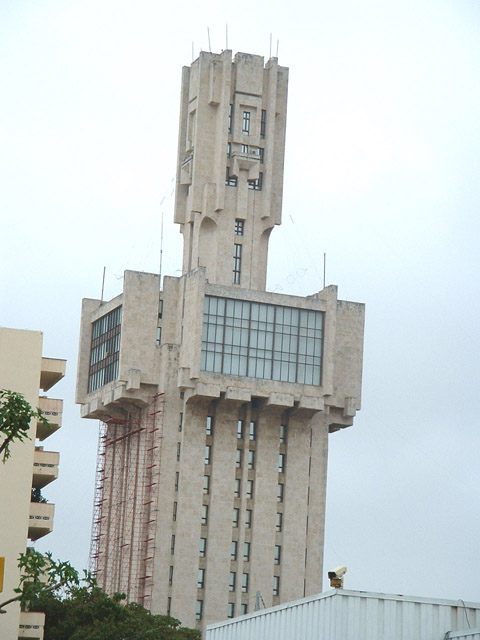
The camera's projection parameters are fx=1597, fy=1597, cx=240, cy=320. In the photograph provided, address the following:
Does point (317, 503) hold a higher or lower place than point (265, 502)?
higher

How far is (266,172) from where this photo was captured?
117 metres

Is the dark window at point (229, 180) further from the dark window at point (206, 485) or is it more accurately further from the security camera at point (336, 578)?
the security camera at point (336, 578)

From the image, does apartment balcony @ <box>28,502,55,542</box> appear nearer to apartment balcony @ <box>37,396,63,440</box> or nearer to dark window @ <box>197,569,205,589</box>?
apartment balcony @ <box>37,396,63,440</box>

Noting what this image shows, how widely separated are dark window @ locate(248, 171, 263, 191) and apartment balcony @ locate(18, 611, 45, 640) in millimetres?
46614

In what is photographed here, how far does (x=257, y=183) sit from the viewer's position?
117312mm

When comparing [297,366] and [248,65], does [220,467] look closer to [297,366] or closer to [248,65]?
[297,366]

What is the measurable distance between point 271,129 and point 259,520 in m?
29.0

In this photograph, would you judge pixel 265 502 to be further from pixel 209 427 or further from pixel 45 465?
pixel 45 465

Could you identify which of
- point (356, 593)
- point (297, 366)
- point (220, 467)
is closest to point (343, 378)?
point (297, 366)

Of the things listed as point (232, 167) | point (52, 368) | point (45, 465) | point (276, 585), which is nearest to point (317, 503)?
point (276, 585)

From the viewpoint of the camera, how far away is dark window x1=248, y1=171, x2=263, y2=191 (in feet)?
384

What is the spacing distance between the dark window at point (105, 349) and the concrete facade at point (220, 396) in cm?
16

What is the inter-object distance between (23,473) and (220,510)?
31.0 meters

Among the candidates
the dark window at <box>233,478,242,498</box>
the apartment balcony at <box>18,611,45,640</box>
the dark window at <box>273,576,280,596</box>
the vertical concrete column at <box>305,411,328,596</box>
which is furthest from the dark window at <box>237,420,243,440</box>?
the apartment balcony at <box>18,611,45,640</box>
